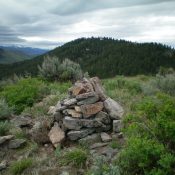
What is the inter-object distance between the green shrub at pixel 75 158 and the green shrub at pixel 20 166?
30.2 inches

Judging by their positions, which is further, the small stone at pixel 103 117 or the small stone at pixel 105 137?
the small stone at pixel 103 117

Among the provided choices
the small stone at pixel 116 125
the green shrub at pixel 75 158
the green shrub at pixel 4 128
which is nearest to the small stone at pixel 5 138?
the green shrub at pixel 4 128

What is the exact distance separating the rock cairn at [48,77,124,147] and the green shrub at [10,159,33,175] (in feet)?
3.28

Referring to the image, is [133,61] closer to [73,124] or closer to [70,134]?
[73,124]

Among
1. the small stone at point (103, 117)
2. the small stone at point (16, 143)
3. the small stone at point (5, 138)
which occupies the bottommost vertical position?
the small stone at point (16, 143)

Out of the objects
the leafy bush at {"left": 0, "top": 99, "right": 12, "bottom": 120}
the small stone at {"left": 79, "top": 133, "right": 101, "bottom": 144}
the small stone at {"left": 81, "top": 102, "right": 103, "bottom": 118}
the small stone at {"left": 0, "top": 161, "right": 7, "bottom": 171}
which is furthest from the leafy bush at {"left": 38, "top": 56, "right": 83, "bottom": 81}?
the small stone at {"left": 0, "top": 161, "right": 7, "bottom": 171}

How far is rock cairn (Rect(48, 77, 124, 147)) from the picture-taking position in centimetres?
942

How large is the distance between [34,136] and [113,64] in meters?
99.2

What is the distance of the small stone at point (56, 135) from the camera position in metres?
9.35

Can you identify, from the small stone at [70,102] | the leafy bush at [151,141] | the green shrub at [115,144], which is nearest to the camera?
the leafy bush at [151,141]

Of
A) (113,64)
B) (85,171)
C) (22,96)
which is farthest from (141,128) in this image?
(113,64)

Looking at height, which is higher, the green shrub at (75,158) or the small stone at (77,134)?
the small stone at (77,134)

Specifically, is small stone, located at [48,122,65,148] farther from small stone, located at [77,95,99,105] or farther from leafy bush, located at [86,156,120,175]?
leafy bush, located at [86,156,120,175]

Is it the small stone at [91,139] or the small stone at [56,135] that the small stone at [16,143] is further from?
the small stone at [91,139]
